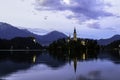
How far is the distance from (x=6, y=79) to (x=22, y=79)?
2.28 m

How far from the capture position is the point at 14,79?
46.2 metres

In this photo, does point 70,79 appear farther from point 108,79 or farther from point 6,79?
point 6,79

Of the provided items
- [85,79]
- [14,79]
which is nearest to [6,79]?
[14,79]

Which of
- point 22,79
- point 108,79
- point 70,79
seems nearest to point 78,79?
point 70,79

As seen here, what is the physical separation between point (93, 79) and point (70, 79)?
11.2 ft

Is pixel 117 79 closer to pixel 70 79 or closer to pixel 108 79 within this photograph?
pixel 108 79

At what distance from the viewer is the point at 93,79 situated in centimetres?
4509

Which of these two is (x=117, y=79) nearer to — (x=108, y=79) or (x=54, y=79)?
(x=108, y=79)

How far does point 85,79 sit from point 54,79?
4668 mm

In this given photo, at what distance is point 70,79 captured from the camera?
46250mm

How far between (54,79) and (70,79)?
7.98ft

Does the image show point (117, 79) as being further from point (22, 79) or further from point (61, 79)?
point (22, 79)

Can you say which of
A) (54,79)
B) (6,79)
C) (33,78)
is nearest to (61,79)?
(54,79)

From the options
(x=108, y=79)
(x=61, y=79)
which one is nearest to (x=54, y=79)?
(x=61, y=79)
